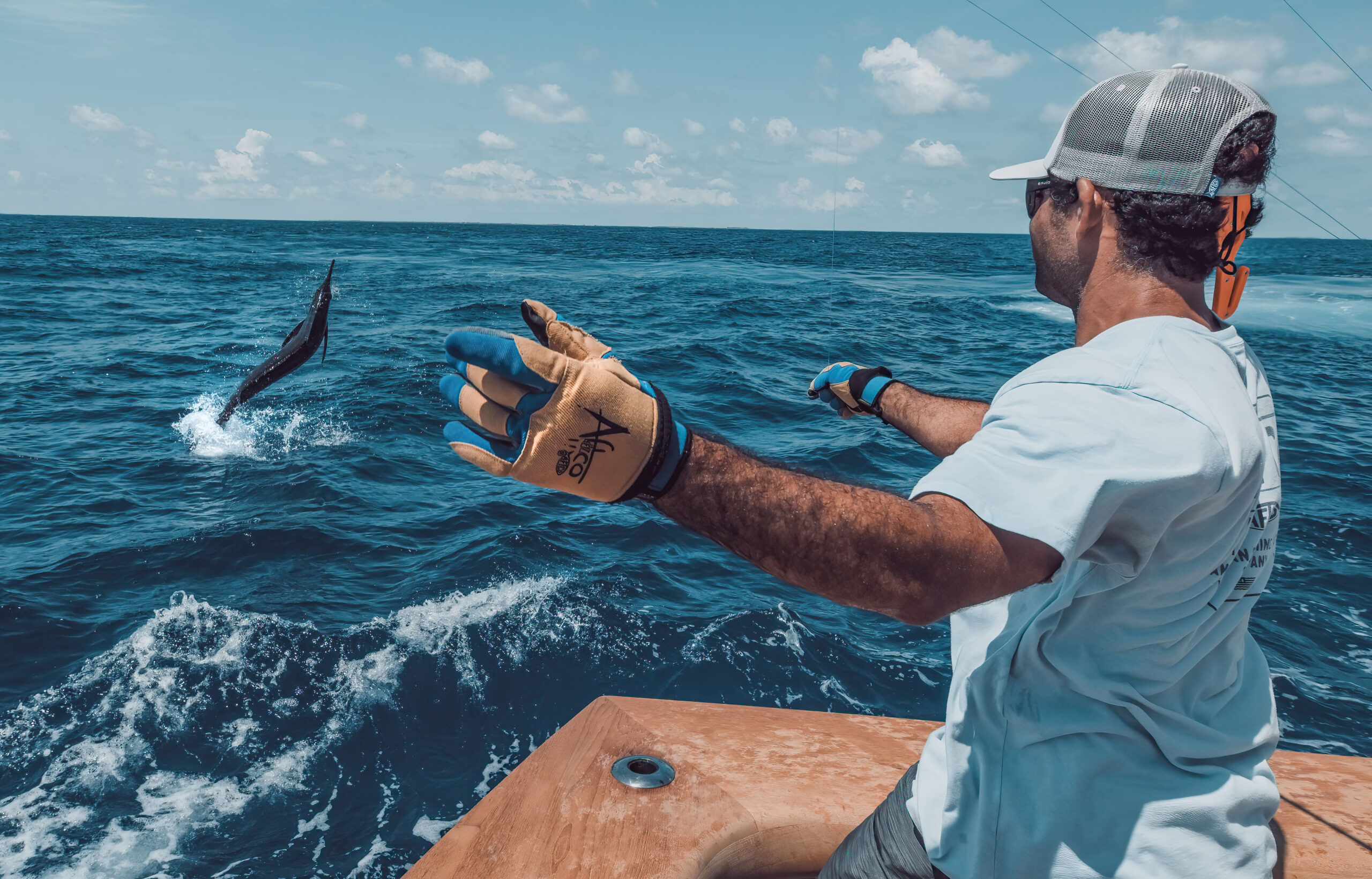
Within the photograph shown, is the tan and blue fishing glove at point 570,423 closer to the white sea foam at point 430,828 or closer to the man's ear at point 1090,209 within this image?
the man's ear at point 1090,209

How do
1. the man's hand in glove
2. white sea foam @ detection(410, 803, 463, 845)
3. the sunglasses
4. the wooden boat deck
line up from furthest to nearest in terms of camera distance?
1. white sea foam @ detection(410, 803, 463, 845)
2. the man's hand in glove
3. the wooden boat deck
4. the sunglasses

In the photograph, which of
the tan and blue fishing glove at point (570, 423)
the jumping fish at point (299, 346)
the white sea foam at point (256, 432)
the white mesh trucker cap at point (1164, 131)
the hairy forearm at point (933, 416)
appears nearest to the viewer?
the tan and blue fishing glove at point (570, 423)

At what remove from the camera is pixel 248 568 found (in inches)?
253

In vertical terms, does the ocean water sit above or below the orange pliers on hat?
below

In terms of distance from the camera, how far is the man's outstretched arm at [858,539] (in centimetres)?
94

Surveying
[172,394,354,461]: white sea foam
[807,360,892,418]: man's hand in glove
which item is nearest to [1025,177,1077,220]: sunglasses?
[807,360,892,418]: man's hand in glove

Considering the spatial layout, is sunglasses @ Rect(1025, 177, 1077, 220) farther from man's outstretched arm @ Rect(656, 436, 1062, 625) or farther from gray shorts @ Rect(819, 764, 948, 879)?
gray shorts @ Rect(819, 764, 948, 879)

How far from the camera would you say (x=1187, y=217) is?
1208mm

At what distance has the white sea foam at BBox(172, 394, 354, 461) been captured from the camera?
30.9 ft

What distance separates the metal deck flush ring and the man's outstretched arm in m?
1.48

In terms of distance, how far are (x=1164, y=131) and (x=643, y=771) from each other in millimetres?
2011

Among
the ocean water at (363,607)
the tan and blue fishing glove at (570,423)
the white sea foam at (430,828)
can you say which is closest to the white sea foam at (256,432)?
the ocean water at (363,607)

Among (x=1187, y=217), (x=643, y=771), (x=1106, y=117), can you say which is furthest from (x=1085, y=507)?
(x=643, y=771)

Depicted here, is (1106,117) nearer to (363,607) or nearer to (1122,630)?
(1122,630)
